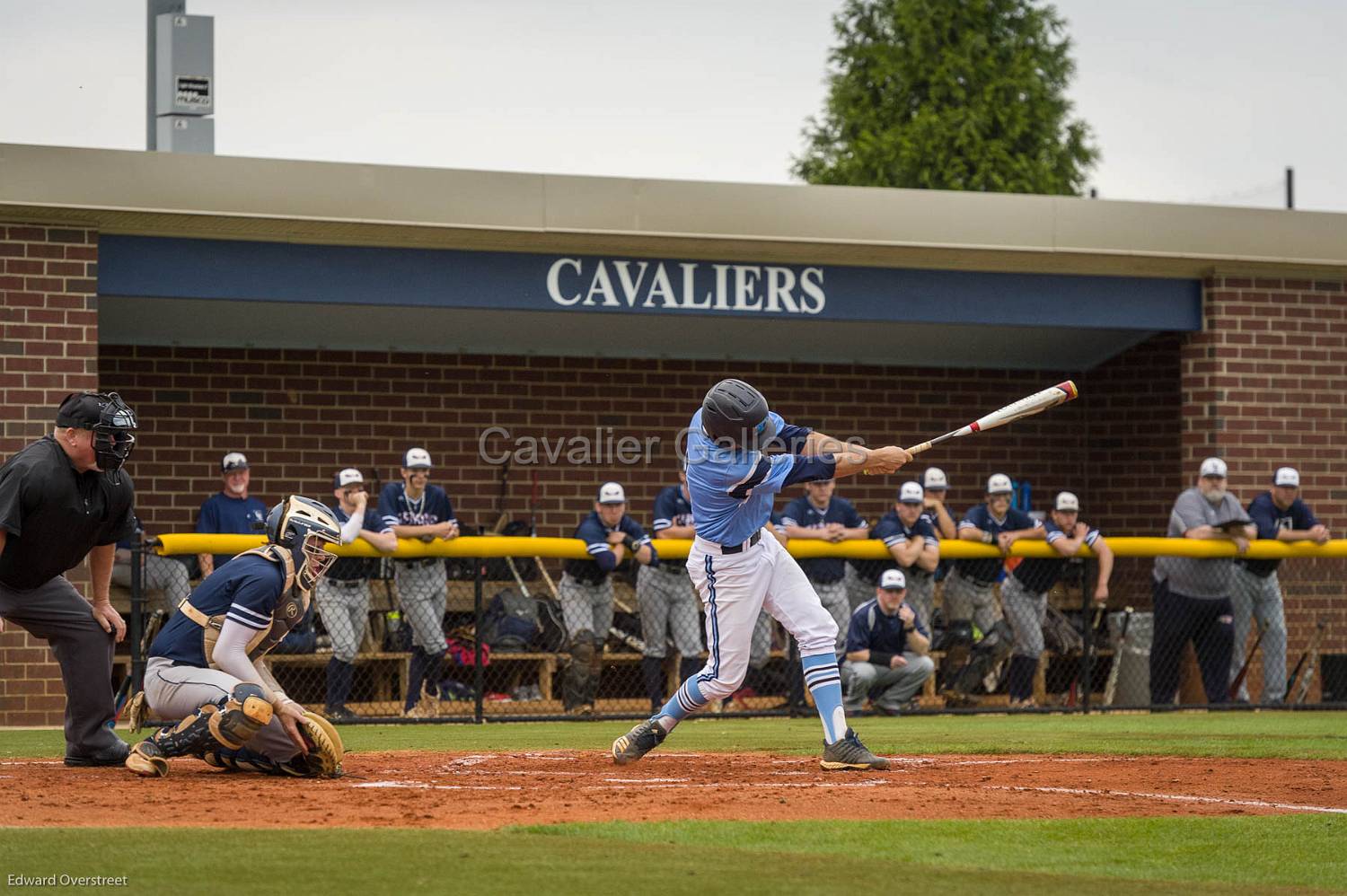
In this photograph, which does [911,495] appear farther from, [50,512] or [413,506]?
[50,512]

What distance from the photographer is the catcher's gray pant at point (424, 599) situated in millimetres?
12328

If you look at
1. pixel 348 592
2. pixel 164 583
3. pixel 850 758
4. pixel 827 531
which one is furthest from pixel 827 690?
pixel 164 583

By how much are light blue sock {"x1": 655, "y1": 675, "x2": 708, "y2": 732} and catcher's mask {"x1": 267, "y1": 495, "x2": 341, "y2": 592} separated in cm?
184

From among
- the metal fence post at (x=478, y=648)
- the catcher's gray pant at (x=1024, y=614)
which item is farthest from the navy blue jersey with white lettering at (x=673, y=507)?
the catcher's gray pant at (x=1024, y=614)

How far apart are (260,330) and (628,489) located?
3.70 m

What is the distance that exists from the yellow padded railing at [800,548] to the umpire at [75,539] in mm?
3279

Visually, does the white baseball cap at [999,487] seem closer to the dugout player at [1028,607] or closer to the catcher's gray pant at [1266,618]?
the dugout player at [1028,607]

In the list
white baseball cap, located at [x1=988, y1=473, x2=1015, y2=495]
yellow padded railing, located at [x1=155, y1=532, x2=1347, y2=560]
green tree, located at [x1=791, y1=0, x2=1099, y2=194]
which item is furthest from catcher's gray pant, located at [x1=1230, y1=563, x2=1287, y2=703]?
green tree, located at [x1=791, y1=0, x2=1099, y2=194]

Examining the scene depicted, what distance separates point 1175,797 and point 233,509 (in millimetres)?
7945

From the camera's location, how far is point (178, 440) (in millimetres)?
14812

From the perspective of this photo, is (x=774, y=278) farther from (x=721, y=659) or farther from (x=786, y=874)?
(x=786, y=874)

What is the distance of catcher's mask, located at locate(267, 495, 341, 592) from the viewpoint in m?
7.19

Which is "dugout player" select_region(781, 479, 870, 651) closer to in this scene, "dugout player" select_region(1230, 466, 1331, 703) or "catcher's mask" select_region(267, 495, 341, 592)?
"dugout player" select_region(1230, 466, 1331, 703)

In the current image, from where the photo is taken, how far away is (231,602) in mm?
7293
